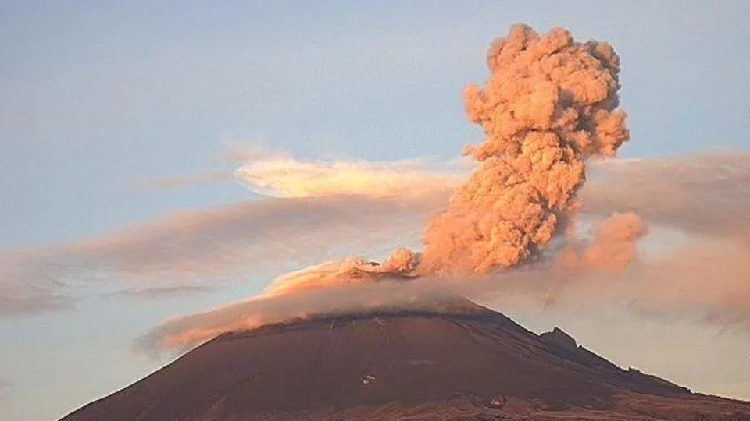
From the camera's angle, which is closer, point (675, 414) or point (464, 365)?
point (675, 414)

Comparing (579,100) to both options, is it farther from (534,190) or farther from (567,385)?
(567,385)

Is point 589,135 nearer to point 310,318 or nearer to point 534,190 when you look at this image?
point 534,190

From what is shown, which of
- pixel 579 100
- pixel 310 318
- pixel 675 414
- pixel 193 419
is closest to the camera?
pixel 579 100

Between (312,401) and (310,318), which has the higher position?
(310,318)

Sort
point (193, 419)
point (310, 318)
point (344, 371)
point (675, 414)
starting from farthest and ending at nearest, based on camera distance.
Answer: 1. point (310, 318)
2. point (344, 371)
3. point (193, 419)
4. point (675, 414)

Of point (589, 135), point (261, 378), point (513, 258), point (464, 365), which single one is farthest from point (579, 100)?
point (261, 378)

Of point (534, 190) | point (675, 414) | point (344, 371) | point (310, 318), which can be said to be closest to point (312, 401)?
point (344, 371)
